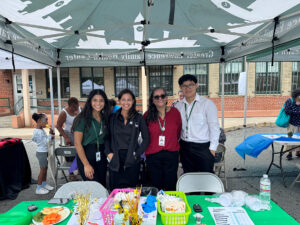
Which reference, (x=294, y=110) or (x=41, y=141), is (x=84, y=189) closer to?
(x=41, y=141)

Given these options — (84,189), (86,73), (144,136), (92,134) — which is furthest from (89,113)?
(86,73)

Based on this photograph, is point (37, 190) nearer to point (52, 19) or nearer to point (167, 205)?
point (52, 19)

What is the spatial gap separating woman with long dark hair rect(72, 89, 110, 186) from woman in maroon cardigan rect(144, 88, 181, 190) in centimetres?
54

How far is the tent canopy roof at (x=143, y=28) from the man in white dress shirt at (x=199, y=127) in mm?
846

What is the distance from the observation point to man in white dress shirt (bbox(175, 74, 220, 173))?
244 centimetres

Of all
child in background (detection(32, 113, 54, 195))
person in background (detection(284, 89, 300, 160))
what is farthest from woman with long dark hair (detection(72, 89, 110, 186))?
person in background (detection(284, 89, 300, 160))

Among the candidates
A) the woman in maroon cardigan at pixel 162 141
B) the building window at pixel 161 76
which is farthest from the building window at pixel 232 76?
the woman in maroon cardigan at pixel 162 141

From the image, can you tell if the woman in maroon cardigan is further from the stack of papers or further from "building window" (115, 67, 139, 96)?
"building window" (115, 67, 139, 96)

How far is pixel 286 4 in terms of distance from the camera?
96.1 inches

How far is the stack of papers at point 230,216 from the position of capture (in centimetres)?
141

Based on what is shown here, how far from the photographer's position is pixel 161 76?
37.9ft

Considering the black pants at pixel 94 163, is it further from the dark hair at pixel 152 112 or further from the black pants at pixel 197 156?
the black pants at pixel 197 156

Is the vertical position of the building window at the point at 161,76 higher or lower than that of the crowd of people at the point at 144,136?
higher

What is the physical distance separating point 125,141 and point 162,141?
1.37 ft
